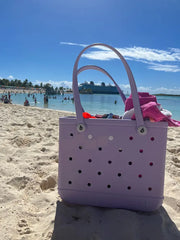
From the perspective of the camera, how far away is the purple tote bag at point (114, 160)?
1.29 meters

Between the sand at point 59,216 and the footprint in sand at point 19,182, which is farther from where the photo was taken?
the footprint in sand at point 19,182

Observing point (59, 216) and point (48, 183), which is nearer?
point (59, 216)

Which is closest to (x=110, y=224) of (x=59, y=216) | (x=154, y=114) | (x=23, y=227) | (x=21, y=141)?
(x=59, y=216)

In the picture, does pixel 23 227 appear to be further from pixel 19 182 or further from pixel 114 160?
pixel 114 160

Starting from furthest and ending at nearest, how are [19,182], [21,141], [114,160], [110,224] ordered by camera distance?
[21,141]
[19,182]
[114,160]
[110,224]

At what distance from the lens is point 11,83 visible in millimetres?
111750

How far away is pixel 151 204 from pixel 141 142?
0.44m

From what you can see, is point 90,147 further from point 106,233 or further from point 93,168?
point 106,233

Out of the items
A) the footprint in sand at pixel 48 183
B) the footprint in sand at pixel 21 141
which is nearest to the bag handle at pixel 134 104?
the footprint in sand at pixel 48 183

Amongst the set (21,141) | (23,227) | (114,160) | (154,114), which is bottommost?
(23,227)

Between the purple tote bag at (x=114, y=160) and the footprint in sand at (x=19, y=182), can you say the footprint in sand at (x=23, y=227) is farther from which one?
the footprint in sand at (x=19, y=182)

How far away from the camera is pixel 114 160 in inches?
52.3

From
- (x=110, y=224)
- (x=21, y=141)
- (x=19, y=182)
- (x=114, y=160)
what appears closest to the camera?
(x=110, y=224)

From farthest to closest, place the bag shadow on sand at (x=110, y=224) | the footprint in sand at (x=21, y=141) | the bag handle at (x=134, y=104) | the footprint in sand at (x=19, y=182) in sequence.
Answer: the footprint in sand at (x=21, y=141) → the footprint in sand at (x=19, y=182) → the bag handle at (x=134, y=104) → the bag shadow on sand at (x=110, y=224)
